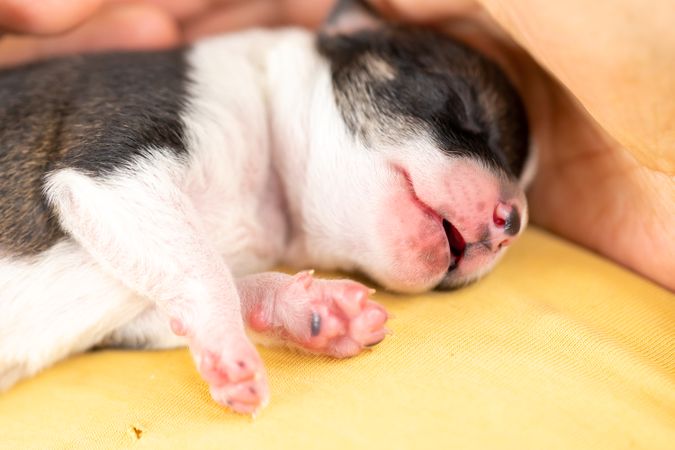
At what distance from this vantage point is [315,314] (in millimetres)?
1760

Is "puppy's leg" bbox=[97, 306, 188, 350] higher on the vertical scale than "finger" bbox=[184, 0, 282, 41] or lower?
lower

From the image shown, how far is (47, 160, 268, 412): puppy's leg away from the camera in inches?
67.0

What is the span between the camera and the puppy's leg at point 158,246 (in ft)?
5.58

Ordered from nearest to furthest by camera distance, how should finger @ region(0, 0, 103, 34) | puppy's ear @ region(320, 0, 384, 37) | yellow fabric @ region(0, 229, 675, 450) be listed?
yellow fabric @ region(0, 229, 675, 450) < finger @ region(0, 0, 103, 34) < puppy's ear @ region(320, 0, 384, 37)

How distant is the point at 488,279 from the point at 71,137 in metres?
1.22

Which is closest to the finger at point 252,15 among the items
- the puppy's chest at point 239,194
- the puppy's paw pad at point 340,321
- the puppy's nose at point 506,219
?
the puppy's chest at point 239,194

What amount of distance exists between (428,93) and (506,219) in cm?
47

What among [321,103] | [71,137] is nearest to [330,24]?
[321,103]

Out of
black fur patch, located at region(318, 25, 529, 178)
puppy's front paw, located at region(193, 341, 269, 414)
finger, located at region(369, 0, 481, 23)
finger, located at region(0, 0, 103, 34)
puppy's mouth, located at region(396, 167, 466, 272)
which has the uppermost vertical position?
finger, located at region(369, 0, 481, 23)

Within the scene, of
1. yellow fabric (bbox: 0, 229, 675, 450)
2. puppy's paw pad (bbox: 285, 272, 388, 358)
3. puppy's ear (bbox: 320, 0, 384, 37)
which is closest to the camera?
yellow fabric (bbox: 0, 229, 675, 450)

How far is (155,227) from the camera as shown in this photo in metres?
1.82

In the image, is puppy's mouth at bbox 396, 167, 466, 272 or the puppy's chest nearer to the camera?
puppy's mouth at bbox 396, 167, 466, 272

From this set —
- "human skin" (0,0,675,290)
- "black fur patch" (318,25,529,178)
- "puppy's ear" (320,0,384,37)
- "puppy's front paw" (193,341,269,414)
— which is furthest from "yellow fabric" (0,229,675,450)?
"puppy's ear" (320,0,384,37)

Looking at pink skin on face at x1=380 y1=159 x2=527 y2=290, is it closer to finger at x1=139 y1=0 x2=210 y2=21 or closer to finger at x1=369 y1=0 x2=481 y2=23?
finger at x1=369 y1=0 x2=481 y2=23
